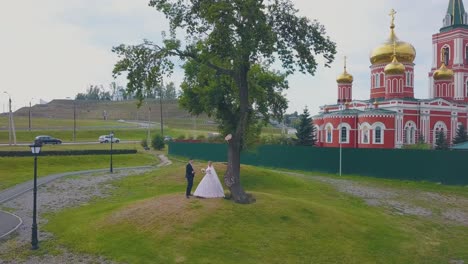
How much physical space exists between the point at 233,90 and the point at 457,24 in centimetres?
5158

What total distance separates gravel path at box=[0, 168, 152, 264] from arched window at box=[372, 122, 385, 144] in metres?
29.1

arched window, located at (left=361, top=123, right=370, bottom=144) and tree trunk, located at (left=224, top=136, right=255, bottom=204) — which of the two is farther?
arched window, located at (left=361, top=123, right=370, bottom=144)

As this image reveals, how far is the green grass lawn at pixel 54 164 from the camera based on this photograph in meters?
33.7

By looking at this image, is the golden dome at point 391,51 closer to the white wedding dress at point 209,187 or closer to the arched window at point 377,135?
the arched window at point 377,135

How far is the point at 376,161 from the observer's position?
3644 cm

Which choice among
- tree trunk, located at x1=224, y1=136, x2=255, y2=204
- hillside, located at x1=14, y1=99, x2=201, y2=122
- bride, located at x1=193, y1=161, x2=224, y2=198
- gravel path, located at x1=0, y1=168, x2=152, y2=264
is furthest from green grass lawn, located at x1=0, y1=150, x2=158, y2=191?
hillside, located at x1=14, y1=99, x2=201, y2=122

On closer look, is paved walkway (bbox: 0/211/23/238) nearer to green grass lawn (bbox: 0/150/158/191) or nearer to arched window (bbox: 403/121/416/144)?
green grass lawn (bbox: 0/150/158/191)

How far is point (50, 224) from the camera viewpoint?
722 inches

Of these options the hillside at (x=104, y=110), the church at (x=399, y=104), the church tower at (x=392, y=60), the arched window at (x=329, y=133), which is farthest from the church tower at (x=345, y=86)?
the hillside at (x=104, y=110)

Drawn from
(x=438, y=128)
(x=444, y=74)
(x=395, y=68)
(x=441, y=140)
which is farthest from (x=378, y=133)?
(x=444, y=74)

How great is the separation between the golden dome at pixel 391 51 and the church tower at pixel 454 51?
6.29m

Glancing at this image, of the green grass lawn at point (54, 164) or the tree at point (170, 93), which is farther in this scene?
the tree at point (170, 93)

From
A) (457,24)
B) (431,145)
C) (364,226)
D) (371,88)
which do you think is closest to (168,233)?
(364,226)

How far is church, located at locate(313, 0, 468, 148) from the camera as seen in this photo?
50.6m
